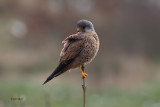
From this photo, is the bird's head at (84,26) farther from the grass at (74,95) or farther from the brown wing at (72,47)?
the grass at (74,95)

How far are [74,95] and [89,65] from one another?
1546 millimetres

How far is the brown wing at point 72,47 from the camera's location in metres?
3.13

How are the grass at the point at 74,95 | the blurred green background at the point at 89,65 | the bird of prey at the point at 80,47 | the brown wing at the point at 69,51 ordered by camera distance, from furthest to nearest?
the blurred green background at the point at 89,65 → the grass at the point at 74,95 → the bird of prey at the point at 80,47 → the brown wing at the point at 69,51

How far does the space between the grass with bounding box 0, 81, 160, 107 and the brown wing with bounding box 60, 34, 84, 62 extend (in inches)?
187

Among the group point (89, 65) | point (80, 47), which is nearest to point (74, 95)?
point (89, 65)

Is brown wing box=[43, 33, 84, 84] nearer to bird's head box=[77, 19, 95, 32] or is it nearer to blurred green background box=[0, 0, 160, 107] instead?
bird's head box=[77, 19, 95, 32]

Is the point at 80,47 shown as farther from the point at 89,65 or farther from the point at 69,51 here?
the point at 89,65

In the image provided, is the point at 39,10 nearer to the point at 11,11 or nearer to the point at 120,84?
the point at 11,11

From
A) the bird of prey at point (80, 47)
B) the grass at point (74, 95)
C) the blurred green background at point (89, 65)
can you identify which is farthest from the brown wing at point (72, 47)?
the grass at point (74, 95)

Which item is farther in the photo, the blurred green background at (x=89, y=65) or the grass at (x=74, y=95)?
the blurred green background at (x=89, y=65)

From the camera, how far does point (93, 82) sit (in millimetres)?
10125

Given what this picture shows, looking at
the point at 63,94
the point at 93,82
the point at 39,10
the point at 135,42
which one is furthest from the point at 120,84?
the point at 39,10

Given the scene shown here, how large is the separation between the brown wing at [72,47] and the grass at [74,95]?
4759 millimetres

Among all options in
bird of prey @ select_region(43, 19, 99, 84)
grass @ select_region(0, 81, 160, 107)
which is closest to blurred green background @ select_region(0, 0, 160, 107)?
grass @ select_region(0, 81, 160, 107)
